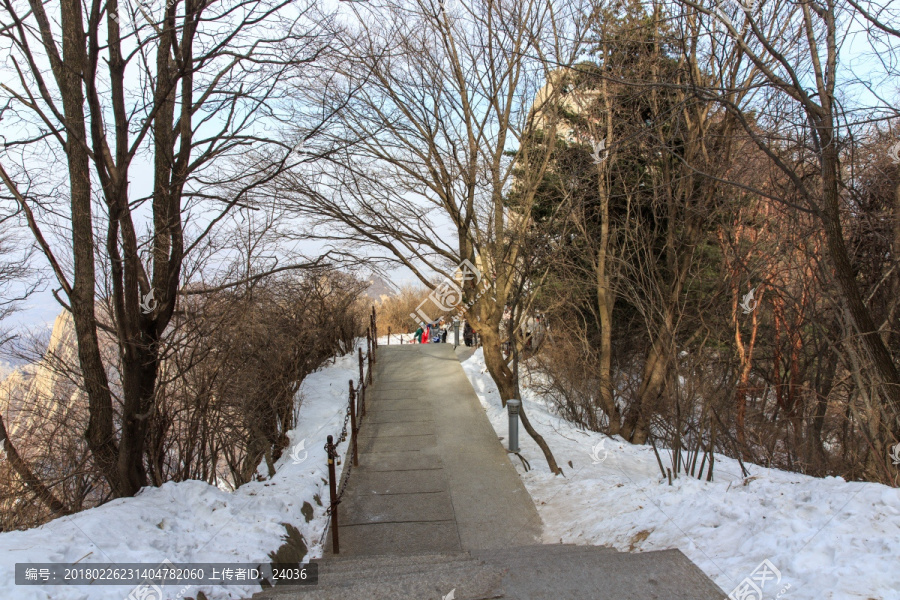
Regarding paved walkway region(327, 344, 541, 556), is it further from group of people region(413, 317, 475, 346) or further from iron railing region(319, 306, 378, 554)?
group of people region(413, 317, 475, 346)

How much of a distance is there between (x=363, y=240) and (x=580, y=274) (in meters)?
5.50

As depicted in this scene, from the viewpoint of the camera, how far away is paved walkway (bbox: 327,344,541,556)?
5957mm

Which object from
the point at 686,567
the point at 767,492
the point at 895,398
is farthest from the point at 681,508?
the point at 895,398

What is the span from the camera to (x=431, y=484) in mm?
7406

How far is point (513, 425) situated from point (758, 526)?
494 cm

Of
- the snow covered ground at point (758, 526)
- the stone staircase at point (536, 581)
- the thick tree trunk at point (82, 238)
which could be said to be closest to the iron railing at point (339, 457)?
the stone staircase at point (536, 581)

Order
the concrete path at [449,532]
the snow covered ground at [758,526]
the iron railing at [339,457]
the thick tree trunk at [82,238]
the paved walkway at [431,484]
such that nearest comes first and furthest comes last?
the snow covered ground at [758,526] → the concrete path at [449,532] → the thick tree trunk at [82,238] → the iron railing at [339,457] → the paved walkway at [431,484]

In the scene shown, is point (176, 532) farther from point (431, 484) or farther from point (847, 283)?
point (847, 283)

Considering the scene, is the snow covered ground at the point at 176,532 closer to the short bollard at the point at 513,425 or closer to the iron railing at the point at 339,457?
the iron railing at the point at 339,457

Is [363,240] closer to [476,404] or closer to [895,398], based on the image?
[476,404]

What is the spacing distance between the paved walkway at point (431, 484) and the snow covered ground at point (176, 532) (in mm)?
668

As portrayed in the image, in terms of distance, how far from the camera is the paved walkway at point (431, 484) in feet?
19.5

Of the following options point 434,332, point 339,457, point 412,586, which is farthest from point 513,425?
point 434,332

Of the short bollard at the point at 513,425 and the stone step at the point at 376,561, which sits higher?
the short bollard at the point at 513,425
